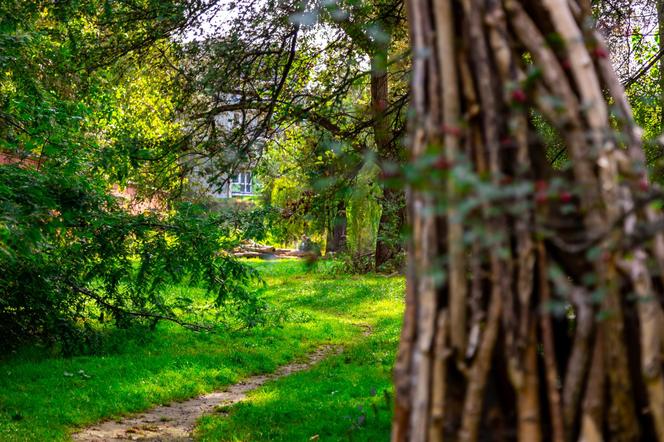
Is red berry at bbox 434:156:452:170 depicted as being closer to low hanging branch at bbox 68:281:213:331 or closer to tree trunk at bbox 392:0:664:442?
tree trunk at bbox 392:0:664:442

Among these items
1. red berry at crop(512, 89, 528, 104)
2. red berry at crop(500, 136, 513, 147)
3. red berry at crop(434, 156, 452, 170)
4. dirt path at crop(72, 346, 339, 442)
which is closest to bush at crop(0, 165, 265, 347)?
dirt path at crop(72, 346, 339, 442)

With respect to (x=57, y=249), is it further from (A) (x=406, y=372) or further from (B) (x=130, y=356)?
(A) (x=406, y=372)

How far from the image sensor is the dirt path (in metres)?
7.01

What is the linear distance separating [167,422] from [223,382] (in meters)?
2.00

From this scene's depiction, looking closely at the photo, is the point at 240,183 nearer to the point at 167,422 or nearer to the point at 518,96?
the point at 167,422

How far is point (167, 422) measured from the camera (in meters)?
7.70

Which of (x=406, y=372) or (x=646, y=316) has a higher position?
(x=646, y=316)

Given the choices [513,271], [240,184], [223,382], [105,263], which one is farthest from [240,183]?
[513,271]

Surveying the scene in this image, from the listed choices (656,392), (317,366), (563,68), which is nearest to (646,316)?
(656,392)

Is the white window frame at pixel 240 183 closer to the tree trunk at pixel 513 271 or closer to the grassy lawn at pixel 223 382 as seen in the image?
the grassy lawn at pixel 223 382

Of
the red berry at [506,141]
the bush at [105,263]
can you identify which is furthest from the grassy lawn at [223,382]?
the red berry at [506,141]

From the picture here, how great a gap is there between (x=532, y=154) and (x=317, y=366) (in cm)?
841

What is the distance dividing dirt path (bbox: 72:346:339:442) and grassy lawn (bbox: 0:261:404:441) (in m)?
0.17

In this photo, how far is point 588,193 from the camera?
80.3 inches
